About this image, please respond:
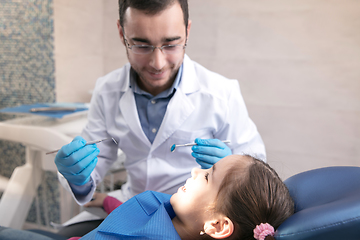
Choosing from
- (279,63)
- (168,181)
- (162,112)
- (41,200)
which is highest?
(279,63)

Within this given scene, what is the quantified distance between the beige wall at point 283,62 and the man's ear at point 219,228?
111 cm

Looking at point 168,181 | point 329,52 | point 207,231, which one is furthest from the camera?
point 329,52

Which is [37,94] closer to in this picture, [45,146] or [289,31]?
[45,146]

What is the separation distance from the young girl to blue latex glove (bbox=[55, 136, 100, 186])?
0.20m

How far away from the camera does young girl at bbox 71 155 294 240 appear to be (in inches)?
27.4

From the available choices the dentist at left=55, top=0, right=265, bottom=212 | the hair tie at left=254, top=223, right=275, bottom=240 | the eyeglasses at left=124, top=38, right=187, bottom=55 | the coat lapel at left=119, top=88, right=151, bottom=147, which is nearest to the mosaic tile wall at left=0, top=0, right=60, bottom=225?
the dentist at left=55, top=0, right=265, bottom=212

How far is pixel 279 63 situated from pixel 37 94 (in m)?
1.67

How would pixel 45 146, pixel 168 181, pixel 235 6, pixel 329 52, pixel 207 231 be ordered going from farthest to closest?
pixel 235 6
pixel 329 52
pixel 45 146
pixel 168 181
pixel 207 231

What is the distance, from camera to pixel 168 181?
117cm

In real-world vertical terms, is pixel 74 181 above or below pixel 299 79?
below

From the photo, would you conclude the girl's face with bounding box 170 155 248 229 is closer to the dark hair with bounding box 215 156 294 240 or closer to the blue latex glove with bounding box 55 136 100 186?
the dark hair with bounding box 215 156 294 240

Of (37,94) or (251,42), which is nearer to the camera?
(37,94)

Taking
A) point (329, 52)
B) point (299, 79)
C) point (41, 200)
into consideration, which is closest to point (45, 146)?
point (41, 200)

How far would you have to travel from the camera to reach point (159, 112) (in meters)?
1.17
